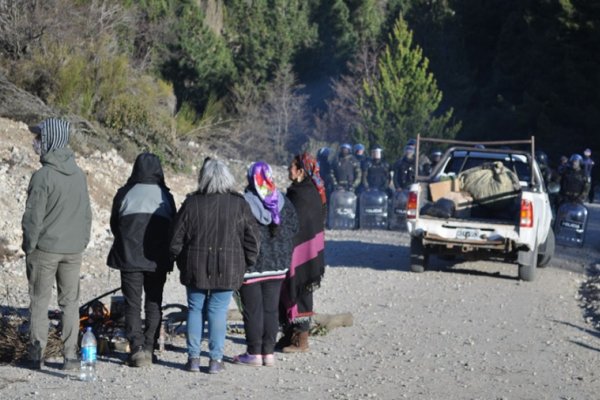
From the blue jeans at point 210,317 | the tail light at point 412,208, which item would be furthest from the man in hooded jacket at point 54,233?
the tail light at point 412,208

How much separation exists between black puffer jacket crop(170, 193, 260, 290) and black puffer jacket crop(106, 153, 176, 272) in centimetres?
32

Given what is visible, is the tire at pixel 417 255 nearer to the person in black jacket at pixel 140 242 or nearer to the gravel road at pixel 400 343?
the gravel road at pixel 400 343

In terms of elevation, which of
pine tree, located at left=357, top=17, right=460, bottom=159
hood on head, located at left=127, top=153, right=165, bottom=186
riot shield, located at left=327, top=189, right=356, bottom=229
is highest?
pine tree, located at left=357, top=17, right=460, bottom=159

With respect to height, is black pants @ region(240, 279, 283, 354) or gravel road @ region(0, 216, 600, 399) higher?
black pants @ region(240, 279, 283, 354)

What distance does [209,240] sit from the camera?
8.84 meters

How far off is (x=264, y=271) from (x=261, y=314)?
37 centimetres

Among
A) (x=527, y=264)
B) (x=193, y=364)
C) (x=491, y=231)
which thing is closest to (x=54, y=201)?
(x=193, y=364)

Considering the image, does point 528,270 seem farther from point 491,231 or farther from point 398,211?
point 398,211

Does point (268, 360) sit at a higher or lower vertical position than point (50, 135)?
lower

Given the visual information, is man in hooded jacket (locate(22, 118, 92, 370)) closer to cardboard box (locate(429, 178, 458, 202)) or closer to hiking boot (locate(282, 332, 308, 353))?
hiking boot (locate(282, 332, 308, 353))

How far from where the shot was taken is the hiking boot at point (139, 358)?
9148mm

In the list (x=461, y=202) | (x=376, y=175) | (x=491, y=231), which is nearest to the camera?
(x=491, y=231)

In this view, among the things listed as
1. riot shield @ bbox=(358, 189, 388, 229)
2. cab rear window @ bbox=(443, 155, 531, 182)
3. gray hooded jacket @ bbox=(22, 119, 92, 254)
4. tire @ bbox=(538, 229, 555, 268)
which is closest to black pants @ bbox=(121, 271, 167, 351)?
gray hooded jacket @ bbox=(22, 119, 92, 254)

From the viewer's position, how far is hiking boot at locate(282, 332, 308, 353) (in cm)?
1011
